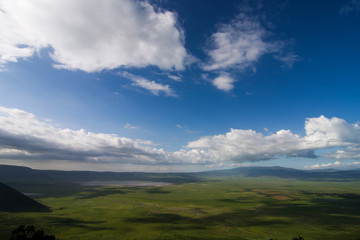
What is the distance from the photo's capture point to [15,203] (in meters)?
117

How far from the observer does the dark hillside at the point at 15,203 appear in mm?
110562

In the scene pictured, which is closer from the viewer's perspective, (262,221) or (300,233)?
(300,233)

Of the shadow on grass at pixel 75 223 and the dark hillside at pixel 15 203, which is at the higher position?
the dark hillside at pixel 15 203

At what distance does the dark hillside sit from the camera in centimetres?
11056

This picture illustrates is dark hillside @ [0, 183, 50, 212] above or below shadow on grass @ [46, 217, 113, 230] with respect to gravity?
above

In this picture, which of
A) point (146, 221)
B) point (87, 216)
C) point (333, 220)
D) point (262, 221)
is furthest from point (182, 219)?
point (333, 220)

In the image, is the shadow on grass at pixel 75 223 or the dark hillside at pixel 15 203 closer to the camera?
the shadow on grass at pixel 75 223

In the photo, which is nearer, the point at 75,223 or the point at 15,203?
the point at 75,223

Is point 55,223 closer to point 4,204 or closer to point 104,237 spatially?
point 104,237

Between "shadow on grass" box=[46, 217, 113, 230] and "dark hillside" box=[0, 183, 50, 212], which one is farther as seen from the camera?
"dark hillside" box=[0, 183, 50, 212]

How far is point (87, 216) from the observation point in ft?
338

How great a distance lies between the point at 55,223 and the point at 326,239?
110 m

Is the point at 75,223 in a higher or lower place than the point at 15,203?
lower

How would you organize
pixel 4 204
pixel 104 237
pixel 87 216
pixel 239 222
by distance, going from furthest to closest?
pixel 4 204, pixel 87 216, pixel 239 222, pixel 104 237
